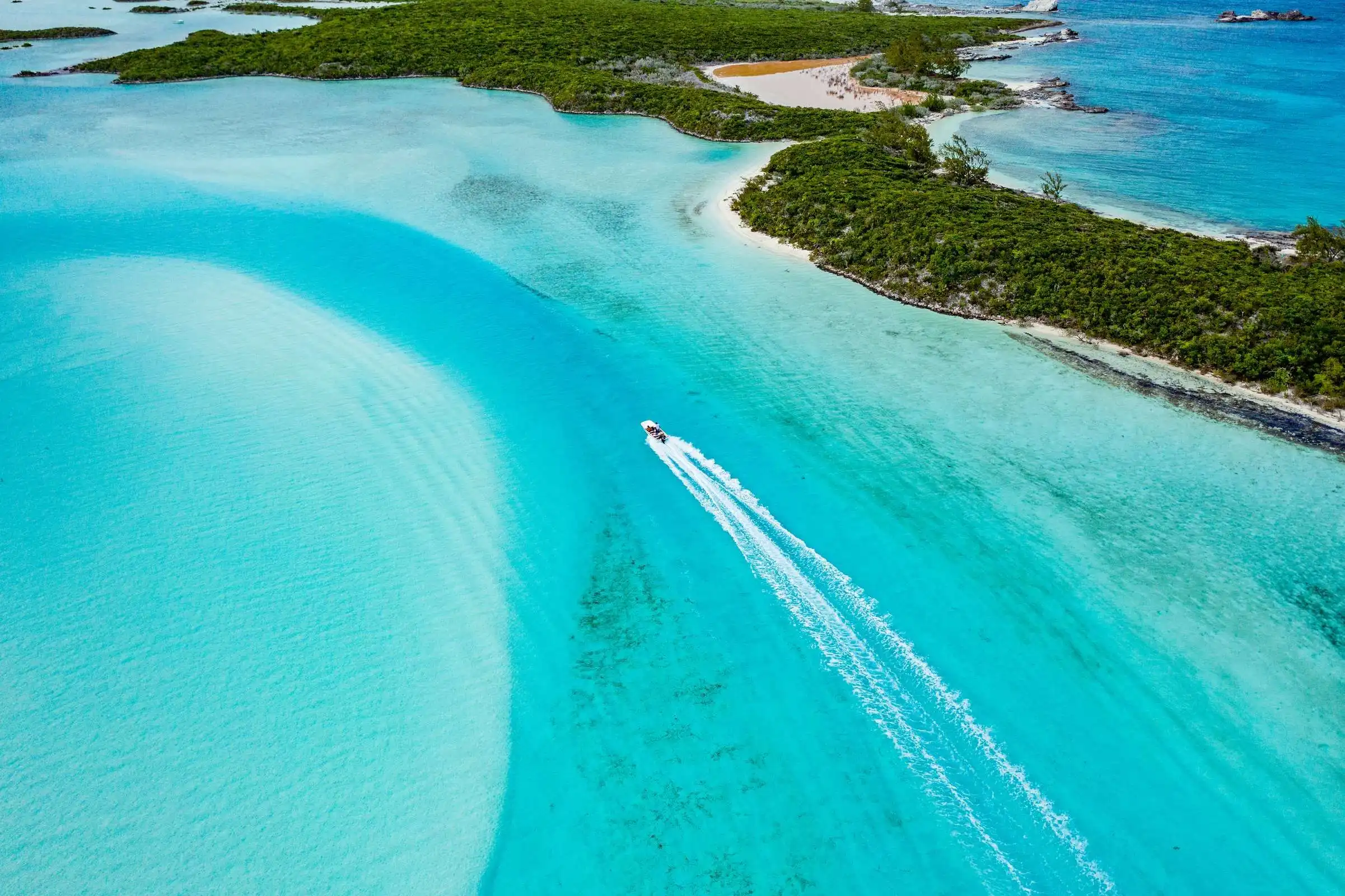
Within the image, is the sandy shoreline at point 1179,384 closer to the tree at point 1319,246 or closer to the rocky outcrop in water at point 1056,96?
the tree at point 1319,246

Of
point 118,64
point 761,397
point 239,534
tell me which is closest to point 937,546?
point 761,397

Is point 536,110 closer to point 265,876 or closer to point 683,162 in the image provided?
point 683,162

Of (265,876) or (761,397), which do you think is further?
(761,397)

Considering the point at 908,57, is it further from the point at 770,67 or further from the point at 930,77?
the point at 770,67

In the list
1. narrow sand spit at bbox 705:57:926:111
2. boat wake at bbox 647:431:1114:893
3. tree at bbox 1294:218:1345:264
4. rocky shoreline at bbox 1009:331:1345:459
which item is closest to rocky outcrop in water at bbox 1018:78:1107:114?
narrow sand spit at bbox 705:57:926:111

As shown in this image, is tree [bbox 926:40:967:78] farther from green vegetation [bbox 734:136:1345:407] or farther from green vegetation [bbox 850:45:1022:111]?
green vegetation [bbox 734:136:1345:407]

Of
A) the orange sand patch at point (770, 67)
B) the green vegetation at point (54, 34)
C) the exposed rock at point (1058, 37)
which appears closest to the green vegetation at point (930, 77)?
the orange sand patch at point (770, 67)
